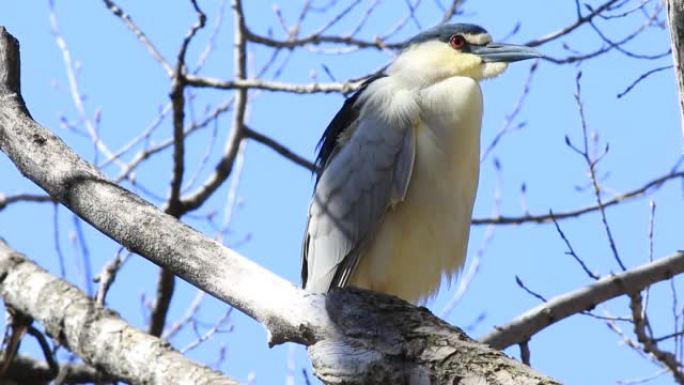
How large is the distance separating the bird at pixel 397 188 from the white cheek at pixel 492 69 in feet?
0.36

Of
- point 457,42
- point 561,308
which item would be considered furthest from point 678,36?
point 457,42

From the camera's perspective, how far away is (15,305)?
3.89 m

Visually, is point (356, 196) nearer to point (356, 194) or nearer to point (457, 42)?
point (356, 194)

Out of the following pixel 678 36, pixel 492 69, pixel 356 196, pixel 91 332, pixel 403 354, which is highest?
pixel 492 69

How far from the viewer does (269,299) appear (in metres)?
2.84

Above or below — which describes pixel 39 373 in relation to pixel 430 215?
below

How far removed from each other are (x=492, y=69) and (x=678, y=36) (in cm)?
238

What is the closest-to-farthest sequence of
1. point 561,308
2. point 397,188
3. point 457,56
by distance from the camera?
1. point 561,308
2. point 397,188
3. point 457,56

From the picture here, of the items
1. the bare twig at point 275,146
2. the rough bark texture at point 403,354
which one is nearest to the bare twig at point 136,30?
the bare twig at point 275,146

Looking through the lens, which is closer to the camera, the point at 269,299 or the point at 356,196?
the point at 269,299

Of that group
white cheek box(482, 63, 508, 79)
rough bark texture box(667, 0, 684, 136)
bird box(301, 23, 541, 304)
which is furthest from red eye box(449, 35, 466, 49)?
rough bark texture box(667, 0, 684, 136)

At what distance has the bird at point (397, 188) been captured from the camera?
4.47 meters

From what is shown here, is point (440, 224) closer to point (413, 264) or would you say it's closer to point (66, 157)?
point (413, 264)

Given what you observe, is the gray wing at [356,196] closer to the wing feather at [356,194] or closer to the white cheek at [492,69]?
the wing feather at [356,194]
